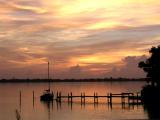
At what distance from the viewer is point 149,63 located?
3157 inches

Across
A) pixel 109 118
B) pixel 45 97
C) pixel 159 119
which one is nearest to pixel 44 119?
pixel 109 118

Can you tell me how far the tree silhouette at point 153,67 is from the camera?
78.1m

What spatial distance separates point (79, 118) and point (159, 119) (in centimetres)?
1416

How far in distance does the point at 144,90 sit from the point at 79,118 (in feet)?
70.3

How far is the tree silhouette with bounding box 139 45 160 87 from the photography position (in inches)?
3073

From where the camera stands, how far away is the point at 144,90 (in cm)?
8031

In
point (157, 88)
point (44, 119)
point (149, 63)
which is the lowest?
point (44, 119)

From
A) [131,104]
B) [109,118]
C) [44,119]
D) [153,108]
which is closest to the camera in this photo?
[109,118]

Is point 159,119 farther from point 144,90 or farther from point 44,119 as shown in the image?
point 144,90

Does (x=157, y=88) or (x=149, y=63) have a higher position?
(x=149, y=63)

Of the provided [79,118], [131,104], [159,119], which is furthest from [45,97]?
[159,119]

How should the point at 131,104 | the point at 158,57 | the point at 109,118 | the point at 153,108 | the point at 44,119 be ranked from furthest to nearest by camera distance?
the point at 131,104
the point at 158,57
the point at 153,108
the point at 44,119
the point at 109,118

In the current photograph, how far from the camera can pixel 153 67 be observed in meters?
78.9

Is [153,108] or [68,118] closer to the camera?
[68,118]
